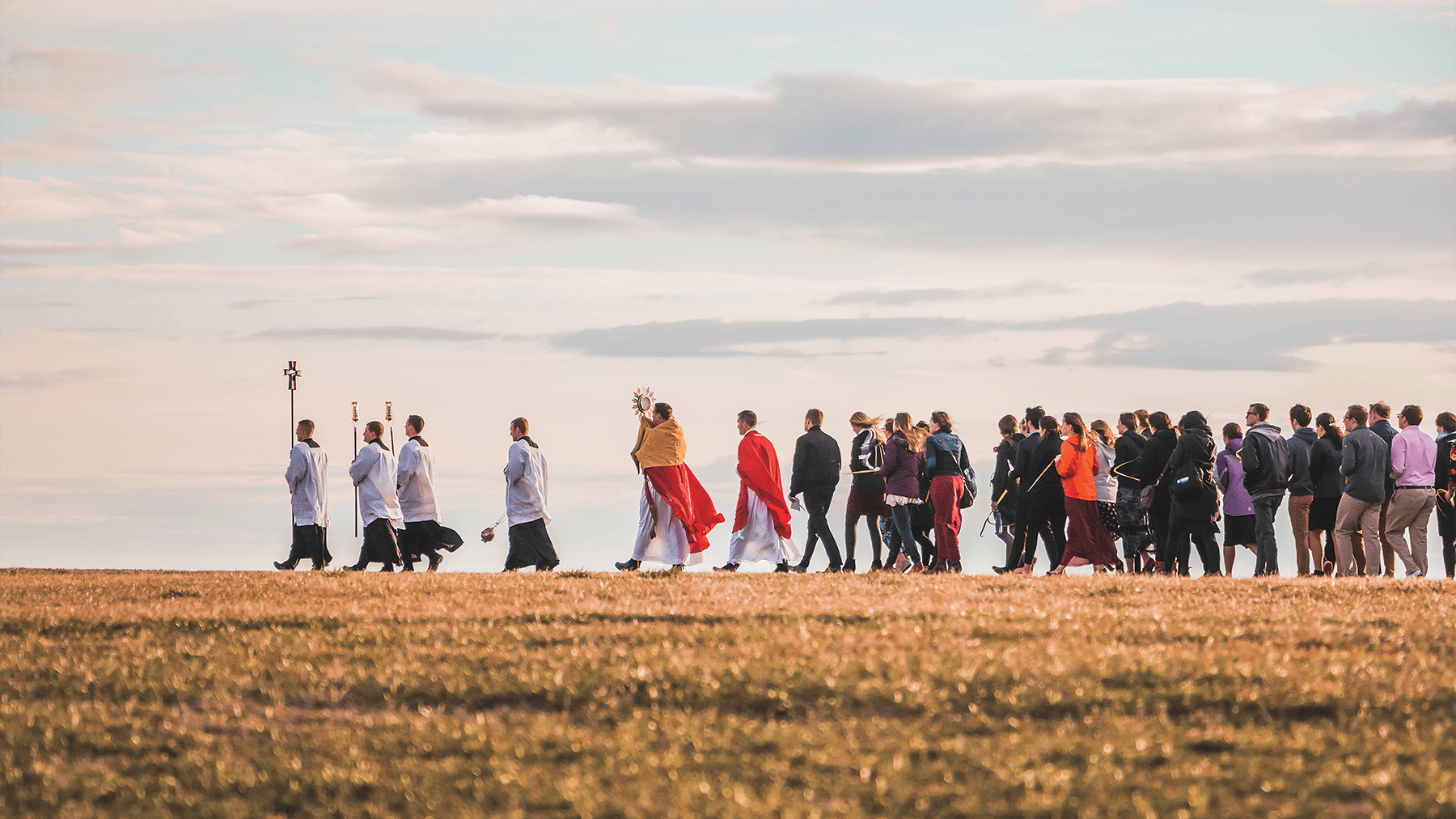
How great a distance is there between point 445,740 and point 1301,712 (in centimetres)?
566

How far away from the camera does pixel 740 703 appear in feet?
32.7

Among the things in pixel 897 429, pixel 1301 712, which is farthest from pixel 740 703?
pixel 897 429

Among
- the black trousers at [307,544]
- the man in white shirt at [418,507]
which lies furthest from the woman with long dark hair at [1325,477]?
the black trousers at [307,544]

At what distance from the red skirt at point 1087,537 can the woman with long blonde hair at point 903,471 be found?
2.09 meters

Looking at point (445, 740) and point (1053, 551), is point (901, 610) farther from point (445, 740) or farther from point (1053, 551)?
point (1053, 551)

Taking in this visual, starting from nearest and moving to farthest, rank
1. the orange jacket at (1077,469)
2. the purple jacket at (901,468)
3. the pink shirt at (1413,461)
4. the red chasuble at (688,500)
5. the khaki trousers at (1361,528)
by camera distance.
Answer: the pink shirt at (1413,461) < the khaki trousers at (1361,528) < the orange jacket at (1077,469) < the purple jacket at (901,468) < the red chasuble at (688,500)

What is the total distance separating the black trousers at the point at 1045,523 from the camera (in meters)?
20.0

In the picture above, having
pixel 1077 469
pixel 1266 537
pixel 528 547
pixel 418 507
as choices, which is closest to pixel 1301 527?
pixel 1266 537

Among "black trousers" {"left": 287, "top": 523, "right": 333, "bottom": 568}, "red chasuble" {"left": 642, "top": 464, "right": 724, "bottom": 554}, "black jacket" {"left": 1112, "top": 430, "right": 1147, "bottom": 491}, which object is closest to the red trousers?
"black jacket" {"left": 1112, "top": 430, "right": 1147, "bottom": 491}

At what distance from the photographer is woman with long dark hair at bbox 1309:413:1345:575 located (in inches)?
767

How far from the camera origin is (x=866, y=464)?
2070cm

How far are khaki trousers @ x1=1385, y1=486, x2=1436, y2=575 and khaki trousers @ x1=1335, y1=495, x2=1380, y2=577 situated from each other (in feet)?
0.78

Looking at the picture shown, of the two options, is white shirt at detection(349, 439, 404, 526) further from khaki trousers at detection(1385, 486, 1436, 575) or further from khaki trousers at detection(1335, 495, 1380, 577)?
khaki trousers at detection(1385, 486, 1436, 575)

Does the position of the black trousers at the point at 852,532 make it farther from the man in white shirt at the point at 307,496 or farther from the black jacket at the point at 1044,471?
the man in white shirt at the point at 307,496
